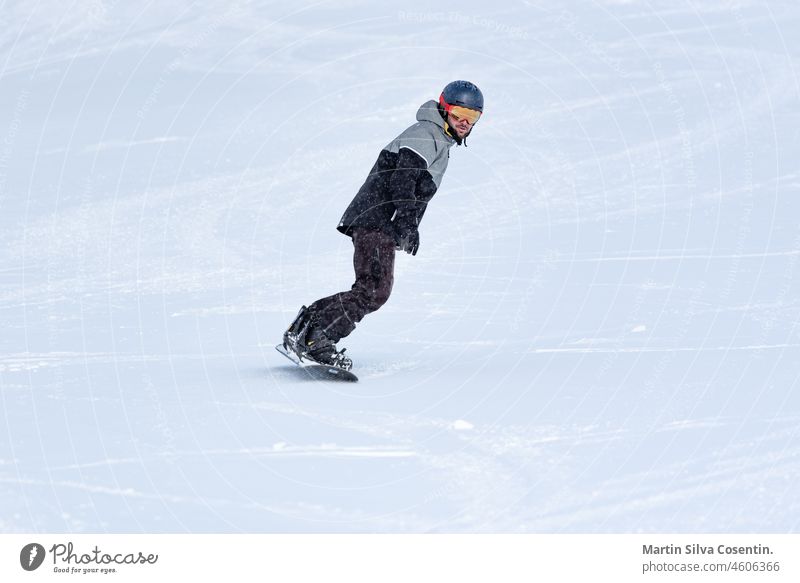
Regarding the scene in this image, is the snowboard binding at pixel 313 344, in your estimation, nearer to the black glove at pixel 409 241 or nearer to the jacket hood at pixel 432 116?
the black glove at pixel 409 241

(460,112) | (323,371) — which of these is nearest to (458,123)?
(460,112)

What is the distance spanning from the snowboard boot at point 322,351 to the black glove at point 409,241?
67cm

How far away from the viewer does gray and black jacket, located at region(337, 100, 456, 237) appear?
5828 millimetres

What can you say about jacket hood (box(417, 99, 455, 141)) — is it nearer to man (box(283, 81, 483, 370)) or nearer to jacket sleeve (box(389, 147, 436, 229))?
man (box(283, 81, 483, 370))

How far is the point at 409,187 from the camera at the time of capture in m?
5.81

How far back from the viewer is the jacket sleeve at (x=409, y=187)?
229 inches

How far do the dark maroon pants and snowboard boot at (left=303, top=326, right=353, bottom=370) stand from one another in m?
0.04

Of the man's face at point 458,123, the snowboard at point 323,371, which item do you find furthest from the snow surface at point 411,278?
the man's face at point 458,123

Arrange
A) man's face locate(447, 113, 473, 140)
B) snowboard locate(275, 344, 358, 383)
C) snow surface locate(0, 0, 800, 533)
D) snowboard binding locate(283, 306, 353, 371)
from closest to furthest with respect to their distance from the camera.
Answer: snow surface locate(0, 0, 800, 533) → snowboard locate(275, 344, 358, 383) → snowboard binding locate(283, 306, 353, 371) → man's face locate(447, 113, 473, 140)

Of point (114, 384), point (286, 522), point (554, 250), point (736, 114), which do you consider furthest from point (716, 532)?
point (736, 114)

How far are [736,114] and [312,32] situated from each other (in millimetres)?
6402

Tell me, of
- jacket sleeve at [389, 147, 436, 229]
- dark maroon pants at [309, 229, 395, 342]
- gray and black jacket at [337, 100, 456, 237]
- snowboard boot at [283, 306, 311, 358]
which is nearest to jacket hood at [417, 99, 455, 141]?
gray and black jacket at [337, 100, 456, 237]

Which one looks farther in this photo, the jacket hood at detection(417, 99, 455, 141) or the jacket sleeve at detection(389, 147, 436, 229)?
the jacket hood at detection(417, 99, 455, 141)

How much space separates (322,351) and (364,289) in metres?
0.42
